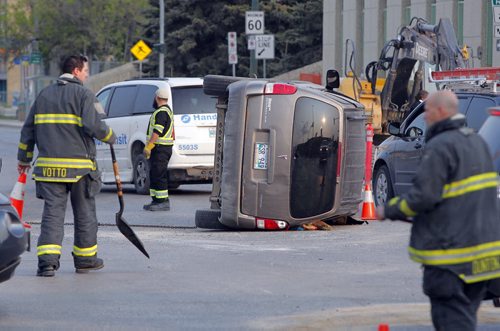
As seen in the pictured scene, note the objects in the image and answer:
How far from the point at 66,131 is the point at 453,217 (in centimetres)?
515

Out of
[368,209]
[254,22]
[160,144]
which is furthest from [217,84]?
[254,22]

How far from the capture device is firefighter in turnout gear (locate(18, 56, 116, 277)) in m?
10.5

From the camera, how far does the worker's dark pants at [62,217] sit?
34.3 feet

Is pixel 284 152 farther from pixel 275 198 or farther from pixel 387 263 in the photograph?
pixel 387 263

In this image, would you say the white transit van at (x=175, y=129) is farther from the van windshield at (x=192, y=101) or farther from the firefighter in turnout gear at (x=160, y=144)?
the firefighter in turnout gear at (x=160, y=144)

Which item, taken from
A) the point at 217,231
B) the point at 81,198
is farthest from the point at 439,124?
the point at 217,231

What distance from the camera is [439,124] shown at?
20.6 ft

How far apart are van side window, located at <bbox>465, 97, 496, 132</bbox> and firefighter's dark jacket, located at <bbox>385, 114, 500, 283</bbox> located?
912 cm

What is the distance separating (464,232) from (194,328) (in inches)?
107

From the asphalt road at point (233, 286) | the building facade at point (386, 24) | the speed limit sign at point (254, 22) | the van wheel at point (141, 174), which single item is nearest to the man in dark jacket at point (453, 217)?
the asphalt road at point (233, 286)

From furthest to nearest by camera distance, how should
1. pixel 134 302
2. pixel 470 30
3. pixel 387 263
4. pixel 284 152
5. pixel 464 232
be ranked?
pixel 470 30, pixel 284 152, pixel 387 263, pixel 134 302, pixel 464 232

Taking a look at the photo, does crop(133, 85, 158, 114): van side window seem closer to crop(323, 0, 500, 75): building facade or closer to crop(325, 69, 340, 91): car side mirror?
crop(325, 69, 340, 91): car side mirror

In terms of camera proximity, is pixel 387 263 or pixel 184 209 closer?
pixel 387 263

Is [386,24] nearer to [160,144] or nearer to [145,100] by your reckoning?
[145,100]
